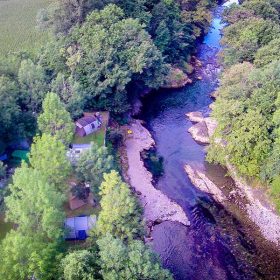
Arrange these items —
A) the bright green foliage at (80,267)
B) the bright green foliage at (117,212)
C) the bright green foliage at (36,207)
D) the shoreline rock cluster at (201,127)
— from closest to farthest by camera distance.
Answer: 1. the bright green foliage at (80,267)
2. the bright green foliage at (36,207)
3. the bright green foliage at (117,212)
4. the shoreline rock cluster at (201,127)

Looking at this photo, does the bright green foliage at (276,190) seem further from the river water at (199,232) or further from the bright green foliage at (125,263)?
the bright green foliage at (125,263)

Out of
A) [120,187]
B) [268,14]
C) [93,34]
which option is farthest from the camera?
[268,14]

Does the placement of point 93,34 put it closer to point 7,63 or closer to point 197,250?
point 7,63

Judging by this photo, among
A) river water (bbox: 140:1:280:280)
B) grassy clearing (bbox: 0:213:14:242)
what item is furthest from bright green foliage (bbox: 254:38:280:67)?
grassy clearing (bbox: 0:213:14:242)

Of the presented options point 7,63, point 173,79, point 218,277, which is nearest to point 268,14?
point 173,79

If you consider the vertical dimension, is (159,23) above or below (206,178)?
above

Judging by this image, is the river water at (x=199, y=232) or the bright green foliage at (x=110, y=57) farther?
the bright green foliage at (x=110, y=57)

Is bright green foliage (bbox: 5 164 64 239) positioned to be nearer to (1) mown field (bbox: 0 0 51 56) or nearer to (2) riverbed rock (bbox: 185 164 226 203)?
(2) riverbed rock (bbox: 185 164 226 203)

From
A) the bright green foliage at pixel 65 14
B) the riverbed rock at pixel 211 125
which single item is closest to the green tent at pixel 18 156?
the bright green foliage at pixel 65 14
